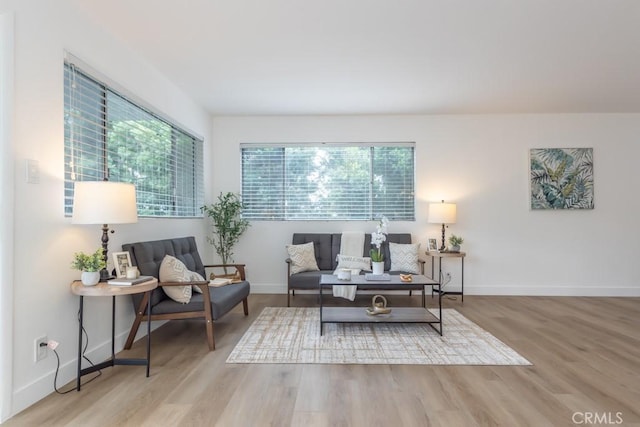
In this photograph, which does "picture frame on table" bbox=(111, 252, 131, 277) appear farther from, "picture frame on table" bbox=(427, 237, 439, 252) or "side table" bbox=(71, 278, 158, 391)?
"picture frame on table" bbox=(427, 237, 439, 252)

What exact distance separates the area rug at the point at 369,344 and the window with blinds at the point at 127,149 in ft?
5.63

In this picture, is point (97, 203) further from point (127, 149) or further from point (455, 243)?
point (455, 243)

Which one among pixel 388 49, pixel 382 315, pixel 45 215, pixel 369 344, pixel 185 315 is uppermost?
pixel 388 49

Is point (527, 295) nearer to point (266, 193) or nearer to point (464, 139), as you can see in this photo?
point (464, 139)

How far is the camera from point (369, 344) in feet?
10.0

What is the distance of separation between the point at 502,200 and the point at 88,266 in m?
5.08

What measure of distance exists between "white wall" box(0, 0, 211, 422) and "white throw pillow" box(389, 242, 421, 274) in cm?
329

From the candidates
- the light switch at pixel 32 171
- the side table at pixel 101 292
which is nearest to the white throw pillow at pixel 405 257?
the side table at pixel 101 292

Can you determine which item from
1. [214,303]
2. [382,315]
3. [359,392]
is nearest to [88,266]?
[214,303]

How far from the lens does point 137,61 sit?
3.26m

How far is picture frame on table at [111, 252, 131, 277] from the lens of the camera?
8.73 ft

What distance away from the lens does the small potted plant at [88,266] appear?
7.42ft

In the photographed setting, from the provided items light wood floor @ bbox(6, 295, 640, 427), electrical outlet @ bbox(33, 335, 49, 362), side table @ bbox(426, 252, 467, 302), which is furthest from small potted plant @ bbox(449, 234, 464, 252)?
electrical outlet @ bbox(33, 335, 49, 362)

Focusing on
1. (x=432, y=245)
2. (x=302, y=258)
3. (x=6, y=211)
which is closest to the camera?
(x=6, y=211)
